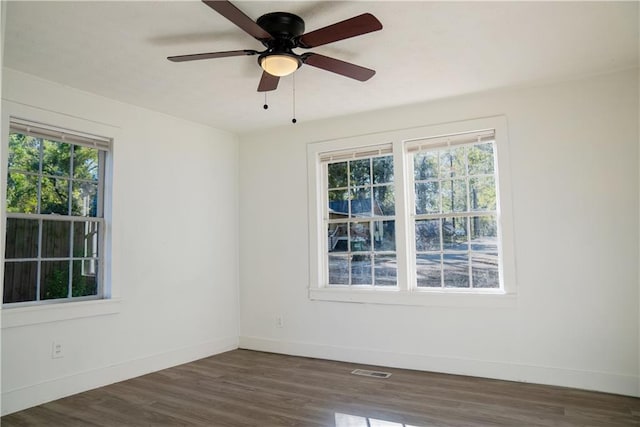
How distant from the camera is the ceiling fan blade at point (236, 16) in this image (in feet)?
7.26

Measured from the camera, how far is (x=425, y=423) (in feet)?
10.00

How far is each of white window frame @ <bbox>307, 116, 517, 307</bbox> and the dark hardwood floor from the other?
0.74 metres

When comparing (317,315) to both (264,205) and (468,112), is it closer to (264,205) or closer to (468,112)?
(264,205)

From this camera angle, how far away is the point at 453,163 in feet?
14.8

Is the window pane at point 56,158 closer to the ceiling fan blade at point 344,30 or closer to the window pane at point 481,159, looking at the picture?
the ceiling fan blade at point 344,30

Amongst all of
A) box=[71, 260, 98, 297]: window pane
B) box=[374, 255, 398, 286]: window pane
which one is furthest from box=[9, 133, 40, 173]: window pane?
box=[374, 255, 398, 286]: window pane

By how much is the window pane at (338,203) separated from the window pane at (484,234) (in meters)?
1.40

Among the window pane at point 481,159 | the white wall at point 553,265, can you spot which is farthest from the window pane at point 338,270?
the window pane at point 481,159

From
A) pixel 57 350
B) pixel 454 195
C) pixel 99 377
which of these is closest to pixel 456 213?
pixel 454 195

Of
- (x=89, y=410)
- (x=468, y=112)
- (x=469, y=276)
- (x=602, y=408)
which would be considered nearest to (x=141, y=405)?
(x=89, y=410)

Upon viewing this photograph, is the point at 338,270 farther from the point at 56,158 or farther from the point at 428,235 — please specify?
the point at 56,158

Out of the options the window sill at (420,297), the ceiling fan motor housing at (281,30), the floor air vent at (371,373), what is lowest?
the floor air vent at (371,373)

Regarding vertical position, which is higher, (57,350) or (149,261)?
(149,261)

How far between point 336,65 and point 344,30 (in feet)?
1.56
